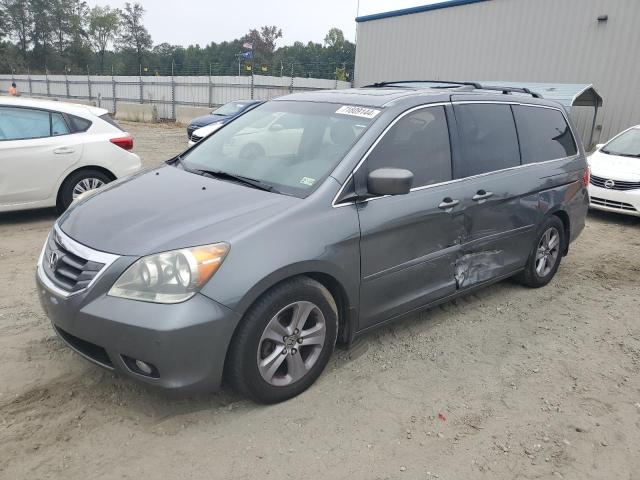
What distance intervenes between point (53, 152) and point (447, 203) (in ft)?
16.4

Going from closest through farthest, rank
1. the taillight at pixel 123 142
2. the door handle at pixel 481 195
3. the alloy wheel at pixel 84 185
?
the door handle at pixel 481 195
the alloy wheel at pixel 84 185
the taillight at pixel 123 142

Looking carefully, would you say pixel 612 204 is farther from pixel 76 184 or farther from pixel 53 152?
pixel 53 152

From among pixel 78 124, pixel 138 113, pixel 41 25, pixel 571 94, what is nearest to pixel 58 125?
pixel 78 124

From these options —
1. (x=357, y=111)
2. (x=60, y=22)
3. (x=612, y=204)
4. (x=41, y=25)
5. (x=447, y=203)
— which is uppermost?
(x=60, y=22)

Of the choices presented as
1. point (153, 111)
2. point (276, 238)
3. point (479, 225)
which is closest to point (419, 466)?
point (276, 238)

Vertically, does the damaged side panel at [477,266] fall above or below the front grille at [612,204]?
above

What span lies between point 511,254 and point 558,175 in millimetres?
975

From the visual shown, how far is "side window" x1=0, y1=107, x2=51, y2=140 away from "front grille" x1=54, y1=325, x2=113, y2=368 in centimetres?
438

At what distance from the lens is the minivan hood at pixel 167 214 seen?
2.68m

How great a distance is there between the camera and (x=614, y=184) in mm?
8117

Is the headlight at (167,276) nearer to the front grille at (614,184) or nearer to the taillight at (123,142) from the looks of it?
the taillight at (123,142)

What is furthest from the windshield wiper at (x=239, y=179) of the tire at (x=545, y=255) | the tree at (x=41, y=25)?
the tree at (x=41, y=25)

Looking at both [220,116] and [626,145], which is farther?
[220,116]

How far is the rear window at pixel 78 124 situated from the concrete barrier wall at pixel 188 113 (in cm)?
1964
